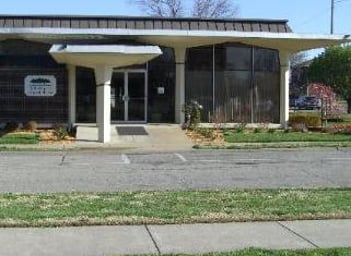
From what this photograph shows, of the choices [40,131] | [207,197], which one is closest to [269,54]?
[40,131]

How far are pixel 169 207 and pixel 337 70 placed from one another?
161 ft

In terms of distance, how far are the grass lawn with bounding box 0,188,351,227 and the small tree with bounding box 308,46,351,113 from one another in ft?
150

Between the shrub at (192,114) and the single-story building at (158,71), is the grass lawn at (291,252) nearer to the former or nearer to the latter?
the single-story building at (158,71)

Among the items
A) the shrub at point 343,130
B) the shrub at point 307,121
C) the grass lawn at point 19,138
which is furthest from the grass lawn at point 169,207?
the shrub at point 307,121

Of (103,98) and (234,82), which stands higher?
(234,82)

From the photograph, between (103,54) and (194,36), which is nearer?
(103,54)

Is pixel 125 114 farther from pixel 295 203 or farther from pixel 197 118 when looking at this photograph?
pixel 295 203

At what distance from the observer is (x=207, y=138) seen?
83.9ft

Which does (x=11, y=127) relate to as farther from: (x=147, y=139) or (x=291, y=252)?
(x=291, y=252)

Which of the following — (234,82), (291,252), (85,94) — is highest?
(234,82)

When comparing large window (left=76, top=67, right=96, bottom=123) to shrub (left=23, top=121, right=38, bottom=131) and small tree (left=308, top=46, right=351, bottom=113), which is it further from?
small tree (left=308, top=46, right=351, bottom=113)

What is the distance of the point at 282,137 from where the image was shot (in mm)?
25172

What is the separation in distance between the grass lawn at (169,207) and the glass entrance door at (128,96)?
1922 centimetres

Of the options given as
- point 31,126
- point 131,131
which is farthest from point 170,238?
point 31,126
